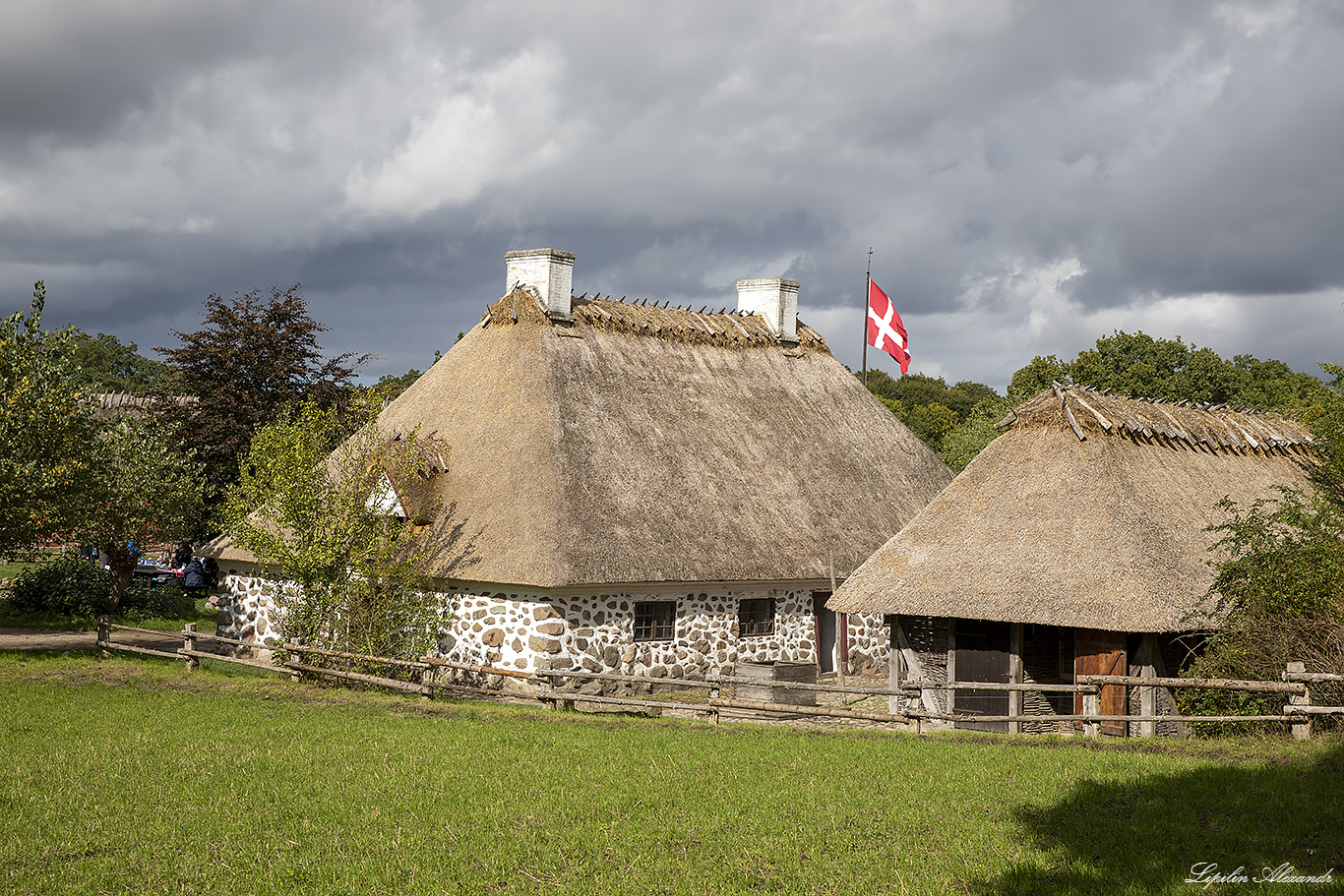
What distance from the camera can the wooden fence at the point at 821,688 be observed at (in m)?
13.3

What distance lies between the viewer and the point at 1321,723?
13.5m

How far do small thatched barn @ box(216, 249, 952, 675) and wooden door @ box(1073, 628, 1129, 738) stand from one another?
6341 millimetres

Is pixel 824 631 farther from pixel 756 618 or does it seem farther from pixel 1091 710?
pixel 1091 710

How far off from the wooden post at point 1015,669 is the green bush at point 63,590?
75.6 feet

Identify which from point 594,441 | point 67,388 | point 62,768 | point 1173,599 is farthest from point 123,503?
point 1173,599

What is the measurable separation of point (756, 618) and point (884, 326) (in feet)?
40.4

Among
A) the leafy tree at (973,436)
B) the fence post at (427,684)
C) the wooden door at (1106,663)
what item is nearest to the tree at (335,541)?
the fence post at (427,684)

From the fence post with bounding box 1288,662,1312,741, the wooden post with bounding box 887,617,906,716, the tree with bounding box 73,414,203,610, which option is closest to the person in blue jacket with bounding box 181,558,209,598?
the tree with bounding box 73,414,203,610

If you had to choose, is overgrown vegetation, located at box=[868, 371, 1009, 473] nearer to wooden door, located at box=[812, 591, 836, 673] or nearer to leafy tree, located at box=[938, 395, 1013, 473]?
leafy tree, located at box=[938, 395, 1013, 473]

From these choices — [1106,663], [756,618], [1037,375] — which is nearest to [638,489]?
[756,618]

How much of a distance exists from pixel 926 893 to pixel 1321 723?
8843 mm

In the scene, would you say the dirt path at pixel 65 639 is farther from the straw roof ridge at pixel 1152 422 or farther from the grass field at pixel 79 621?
the straw roof ridge at pixel 1152 422

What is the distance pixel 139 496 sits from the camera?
25.6 metres

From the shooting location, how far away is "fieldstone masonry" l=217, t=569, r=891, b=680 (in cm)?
1839
